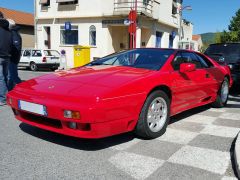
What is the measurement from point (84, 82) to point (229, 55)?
6524mm

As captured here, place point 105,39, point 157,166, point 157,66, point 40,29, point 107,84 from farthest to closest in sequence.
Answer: point 40,29 < point 105,39 < point 157,66 < point 107,84 < point 157,166

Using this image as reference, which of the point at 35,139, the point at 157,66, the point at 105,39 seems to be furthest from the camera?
the point at 105,39

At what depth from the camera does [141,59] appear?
489 centimetres

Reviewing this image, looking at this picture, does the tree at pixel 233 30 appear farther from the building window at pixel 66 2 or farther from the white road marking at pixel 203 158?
the white road marking at pixel 203 158

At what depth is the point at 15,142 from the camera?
12.9 ft

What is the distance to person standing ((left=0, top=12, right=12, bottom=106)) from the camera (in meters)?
6.41

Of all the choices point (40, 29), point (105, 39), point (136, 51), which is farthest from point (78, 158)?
point (40, 29)

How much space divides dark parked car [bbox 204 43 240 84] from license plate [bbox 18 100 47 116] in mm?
5900

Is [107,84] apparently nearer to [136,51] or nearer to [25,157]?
[25,157]

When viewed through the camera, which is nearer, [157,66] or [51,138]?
[51,138]

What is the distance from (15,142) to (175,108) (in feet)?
7.57

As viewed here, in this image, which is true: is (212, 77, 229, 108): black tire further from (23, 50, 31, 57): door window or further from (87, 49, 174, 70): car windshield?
(23, 50, 31, 57): door window

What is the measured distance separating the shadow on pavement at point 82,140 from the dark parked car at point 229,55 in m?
5.06

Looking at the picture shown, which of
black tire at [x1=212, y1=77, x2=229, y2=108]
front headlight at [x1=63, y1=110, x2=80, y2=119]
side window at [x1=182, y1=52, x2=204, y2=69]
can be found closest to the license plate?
front headlight at [x1=63, y1=110, x2=80, y2=119]
